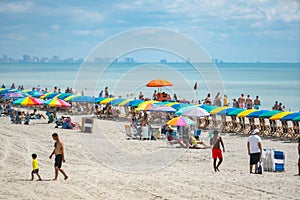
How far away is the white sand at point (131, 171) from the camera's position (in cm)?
Answer: 1007

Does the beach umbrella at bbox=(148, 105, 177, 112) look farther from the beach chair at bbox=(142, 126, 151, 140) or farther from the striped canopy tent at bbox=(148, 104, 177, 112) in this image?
the beach chair at bbox=(142, 126, 151, 140)

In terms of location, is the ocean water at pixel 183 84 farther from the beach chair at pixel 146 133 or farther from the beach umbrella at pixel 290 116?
the beach umbrella at pixel 290 116

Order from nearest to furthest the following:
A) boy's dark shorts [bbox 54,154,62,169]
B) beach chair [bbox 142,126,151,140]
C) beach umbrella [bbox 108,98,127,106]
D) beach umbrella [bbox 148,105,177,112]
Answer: boy's dark shorts [bbox 54,154,62,169], beach chair [bbox 142,126,151,140], beach umbrella [bbox 148,105,177,112], beach umbrella [bbox 108,98,127,106]

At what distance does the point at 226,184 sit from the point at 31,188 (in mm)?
3941

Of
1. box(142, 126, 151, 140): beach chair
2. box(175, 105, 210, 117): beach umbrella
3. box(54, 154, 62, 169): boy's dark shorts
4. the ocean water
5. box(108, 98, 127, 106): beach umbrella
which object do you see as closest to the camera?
box(54, 154, 62, 169): boy's dark shorts

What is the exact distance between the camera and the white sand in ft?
33.0

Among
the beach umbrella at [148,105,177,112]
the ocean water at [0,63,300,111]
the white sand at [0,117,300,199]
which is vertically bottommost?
the white sand at [0,117,300,199]

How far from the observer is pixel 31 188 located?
407 inches

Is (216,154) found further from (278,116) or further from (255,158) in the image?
(278,116)

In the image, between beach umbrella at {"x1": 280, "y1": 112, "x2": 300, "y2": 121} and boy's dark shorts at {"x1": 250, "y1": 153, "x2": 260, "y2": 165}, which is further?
beach umbrella at {"x1": 280, "y1": 112, "x2": 300, "y2": 121}

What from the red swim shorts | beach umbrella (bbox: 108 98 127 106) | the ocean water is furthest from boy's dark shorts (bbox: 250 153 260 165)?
beach umbrella (bbox: 108 98 127 106)

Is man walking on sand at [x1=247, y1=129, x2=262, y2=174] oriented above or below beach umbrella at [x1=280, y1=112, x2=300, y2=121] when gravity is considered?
below

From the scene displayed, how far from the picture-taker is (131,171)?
42.3 ft

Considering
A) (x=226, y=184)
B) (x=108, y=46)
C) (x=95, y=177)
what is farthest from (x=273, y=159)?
(x=108, y=46)
